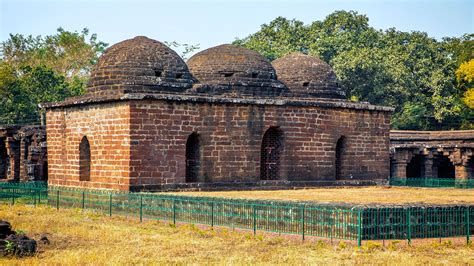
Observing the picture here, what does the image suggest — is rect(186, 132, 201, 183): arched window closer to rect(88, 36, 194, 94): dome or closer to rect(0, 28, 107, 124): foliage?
rect(88, 36, 194, 94): dome

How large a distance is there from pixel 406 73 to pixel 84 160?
1160 inches

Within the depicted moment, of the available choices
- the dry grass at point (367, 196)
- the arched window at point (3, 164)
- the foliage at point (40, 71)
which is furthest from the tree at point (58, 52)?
the dry grass at point (367, 196)

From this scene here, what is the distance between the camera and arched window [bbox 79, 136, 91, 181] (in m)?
27.5

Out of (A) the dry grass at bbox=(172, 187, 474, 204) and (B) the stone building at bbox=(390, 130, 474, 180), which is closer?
(A) the dry grass at bbox=(172, 187, 474, 204)

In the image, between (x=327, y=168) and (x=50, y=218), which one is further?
(x=327, y=168)

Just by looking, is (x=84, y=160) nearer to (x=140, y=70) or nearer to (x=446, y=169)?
(x=140, y=70)

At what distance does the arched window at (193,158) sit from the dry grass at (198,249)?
A: 283 inches

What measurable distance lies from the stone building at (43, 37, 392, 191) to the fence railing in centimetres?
452

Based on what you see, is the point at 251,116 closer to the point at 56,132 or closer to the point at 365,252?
the point at 56,132

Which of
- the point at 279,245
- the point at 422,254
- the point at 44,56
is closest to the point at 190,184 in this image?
the point at 279,245

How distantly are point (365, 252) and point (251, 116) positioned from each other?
43.2 feet

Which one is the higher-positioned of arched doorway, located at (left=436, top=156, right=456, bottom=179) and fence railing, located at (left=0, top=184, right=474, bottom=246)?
arched doorway, located at (left=436, top=156, right=456, bottom=179)

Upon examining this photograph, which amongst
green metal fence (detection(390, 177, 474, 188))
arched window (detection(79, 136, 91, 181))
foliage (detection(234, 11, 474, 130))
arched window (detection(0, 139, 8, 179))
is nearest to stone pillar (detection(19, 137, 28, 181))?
arched window (detection(0, 139, 8, 179))

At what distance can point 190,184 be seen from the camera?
2634cm
